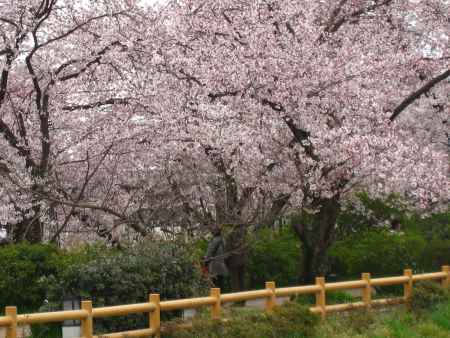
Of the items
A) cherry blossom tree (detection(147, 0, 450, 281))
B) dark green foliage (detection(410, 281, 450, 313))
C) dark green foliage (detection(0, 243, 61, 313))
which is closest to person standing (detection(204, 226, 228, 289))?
cherry blossom tree (detection(147, 0, 450, 281))

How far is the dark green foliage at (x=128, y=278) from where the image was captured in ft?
38.0

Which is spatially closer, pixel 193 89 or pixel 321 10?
pixel 193 89

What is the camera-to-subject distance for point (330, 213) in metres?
17.2

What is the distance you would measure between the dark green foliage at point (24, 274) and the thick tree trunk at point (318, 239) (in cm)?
538

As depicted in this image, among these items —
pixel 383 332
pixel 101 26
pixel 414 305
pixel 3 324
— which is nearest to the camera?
pixel 3 324

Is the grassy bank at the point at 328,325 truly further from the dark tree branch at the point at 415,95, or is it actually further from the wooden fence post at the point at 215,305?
the dark tree branch at the point at 415,95

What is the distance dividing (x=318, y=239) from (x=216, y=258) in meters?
2.62

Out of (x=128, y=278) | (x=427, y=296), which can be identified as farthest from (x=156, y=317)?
(x=427, y=296)

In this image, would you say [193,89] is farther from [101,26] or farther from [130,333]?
[130,333]

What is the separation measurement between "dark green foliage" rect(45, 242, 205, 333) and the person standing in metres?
2.52

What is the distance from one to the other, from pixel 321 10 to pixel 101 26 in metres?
5.48

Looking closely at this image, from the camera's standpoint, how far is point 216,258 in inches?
618

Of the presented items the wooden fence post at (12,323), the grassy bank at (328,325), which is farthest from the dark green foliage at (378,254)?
the wooden fence post at (12,323)

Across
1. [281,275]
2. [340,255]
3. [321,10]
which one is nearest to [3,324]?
[281,275]
